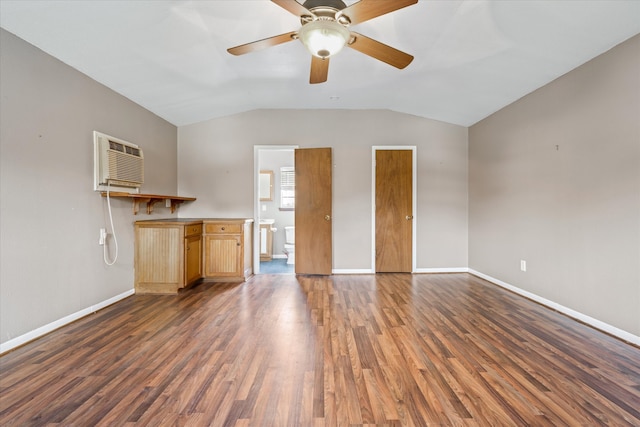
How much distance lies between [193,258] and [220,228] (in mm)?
517

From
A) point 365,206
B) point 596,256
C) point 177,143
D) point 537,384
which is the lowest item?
point 537,384

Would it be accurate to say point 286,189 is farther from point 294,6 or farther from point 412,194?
point 294,6

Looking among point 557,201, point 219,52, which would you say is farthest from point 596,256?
point 219,52

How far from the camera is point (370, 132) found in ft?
14.3

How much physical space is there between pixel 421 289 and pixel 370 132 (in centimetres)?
247

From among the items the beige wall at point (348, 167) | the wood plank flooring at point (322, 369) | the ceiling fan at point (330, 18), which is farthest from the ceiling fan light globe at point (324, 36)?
the beige wall at point (348, 167)

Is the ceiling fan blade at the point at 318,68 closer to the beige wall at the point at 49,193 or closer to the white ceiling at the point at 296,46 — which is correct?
the white ceiling at the point at 296,46

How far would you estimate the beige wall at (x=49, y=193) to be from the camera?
1973 millimetres

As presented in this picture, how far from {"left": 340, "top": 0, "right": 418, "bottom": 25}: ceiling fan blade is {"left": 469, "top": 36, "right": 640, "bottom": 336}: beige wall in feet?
6.63

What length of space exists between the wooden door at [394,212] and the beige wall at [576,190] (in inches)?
44.0

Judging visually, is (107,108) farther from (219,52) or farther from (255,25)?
(255,25)

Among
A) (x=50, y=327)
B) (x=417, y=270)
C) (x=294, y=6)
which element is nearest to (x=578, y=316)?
(x=417, y=270)

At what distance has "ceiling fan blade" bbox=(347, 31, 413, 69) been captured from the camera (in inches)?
74.8

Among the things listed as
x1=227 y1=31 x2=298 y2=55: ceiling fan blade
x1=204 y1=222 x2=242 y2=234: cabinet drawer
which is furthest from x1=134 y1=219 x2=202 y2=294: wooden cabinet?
x1=227 y1=31 x2=298 y2=55: ceiling fan blade
